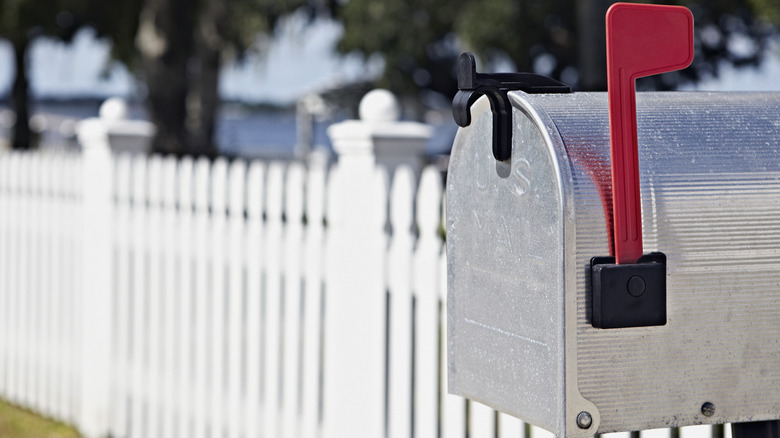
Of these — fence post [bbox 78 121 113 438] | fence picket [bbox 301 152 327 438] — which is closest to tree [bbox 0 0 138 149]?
fence post [bbox 78 121 113 438]

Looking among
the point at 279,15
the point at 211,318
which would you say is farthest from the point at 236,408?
the point at 279,15

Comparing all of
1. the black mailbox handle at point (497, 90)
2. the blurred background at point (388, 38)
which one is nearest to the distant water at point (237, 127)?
the blurred background at point (388, 38)

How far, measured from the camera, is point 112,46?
2355 centimetres

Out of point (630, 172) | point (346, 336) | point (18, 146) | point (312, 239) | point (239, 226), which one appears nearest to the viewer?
point (630, 172)

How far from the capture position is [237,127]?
119 ft

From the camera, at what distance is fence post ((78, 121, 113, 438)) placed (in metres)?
4.52

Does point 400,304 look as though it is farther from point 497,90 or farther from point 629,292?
point 629,292

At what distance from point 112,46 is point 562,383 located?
23681 mm

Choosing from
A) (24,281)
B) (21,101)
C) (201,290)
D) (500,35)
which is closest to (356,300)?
(201,290)

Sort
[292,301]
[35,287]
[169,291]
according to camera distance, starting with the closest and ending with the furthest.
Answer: [292,301], [169,291], [35,287]

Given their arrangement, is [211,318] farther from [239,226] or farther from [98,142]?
[98,142]

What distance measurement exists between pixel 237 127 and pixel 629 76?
117 feet

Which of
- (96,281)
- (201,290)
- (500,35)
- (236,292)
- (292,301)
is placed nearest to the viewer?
(292,301)

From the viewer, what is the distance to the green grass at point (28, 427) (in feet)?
15.7
